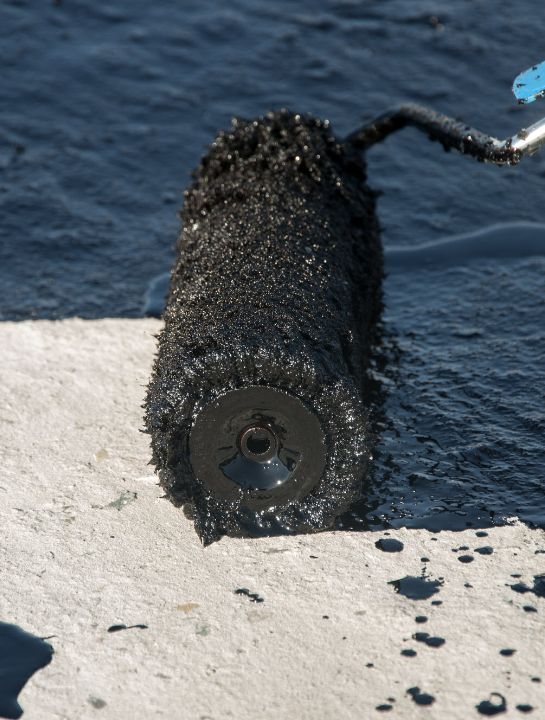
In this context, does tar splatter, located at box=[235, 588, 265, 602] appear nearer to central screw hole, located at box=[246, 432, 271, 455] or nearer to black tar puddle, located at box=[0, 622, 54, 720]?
central screw hole, located at box=[246, 432, 271, 455]

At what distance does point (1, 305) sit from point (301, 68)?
11.4ft

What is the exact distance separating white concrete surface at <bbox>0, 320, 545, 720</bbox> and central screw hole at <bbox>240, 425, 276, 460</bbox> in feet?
1.02

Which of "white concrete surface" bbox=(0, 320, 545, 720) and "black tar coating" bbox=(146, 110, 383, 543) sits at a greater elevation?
"black tar coating" bbox=(146, 110, 383, 543)

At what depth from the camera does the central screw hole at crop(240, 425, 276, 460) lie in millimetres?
3641

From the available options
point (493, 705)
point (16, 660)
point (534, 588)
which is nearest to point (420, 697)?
point (493, 705)

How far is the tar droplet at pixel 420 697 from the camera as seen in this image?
3.10 m

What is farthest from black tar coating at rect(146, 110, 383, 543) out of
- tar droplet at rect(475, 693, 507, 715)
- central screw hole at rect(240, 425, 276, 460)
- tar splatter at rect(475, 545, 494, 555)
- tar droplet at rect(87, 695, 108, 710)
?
tar droplet at rect(475, 693, 507, 715)

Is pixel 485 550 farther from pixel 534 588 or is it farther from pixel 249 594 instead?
pixel 249 594

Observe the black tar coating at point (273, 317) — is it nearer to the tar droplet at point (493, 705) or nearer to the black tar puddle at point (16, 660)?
the black tar puddle at point (16, 660)

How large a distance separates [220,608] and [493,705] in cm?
89

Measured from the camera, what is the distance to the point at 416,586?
355cm

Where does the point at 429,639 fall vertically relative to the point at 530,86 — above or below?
below

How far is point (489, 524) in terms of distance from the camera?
3.88 m

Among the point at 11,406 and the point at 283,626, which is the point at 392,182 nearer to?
the point at 11,406
